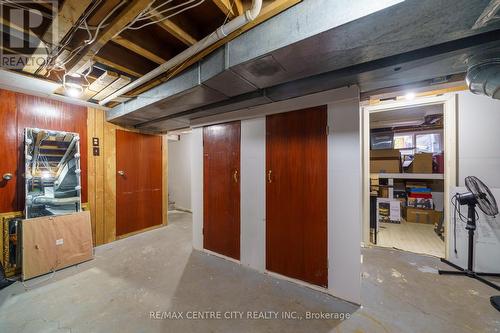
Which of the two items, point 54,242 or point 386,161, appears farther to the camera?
point 386,161

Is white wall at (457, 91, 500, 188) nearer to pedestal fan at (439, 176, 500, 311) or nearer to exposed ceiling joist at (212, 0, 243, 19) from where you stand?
pedestal fan at (439, 176, 500, 311)

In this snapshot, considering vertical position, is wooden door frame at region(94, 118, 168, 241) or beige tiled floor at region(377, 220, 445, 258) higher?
wooden door frame at region(94, 118, 168, 241)

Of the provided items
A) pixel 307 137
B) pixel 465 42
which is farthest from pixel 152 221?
pixel 465 42

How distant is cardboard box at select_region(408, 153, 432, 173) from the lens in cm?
373

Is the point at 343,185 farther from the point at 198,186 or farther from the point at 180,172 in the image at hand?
the point at 180,172

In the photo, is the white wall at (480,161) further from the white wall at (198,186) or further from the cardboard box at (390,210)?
the white wall at (198,186)

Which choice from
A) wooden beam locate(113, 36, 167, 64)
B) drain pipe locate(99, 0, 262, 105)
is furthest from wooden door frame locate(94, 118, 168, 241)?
wooden beam locate(113, 36, 167, 64)

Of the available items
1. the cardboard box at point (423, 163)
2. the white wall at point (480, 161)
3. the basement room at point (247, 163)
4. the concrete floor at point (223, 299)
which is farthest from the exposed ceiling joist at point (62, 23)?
the cardboard box at point (423, 163)

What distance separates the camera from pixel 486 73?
1.36 m

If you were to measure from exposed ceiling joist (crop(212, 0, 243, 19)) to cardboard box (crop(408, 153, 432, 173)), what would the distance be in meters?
4.38

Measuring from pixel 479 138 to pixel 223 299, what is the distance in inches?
143

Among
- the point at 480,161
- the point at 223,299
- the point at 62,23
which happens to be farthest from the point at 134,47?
the point at 480,161

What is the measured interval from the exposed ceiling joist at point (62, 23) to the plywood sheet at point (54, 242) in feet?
6.71

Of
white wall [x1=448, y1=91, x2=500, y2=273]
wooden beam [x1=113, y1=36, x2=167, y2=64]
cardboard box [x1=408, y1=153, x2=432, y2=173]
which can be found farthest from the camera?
cardboard box [x1=408, y1=153, x2=432, y2=173]
